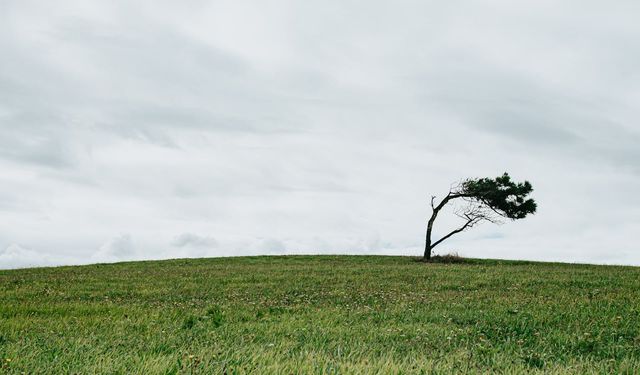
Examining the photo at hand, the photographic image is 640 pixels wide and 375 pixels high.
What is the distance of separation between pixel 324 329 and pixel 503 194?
126 ft

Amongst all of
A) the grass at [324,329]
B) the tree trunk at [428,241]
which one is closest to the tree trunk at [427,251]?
the tree trunk at [428,241]

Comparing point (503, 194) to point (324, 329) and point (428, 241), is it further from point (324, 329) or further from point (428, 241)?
point (324, 329)

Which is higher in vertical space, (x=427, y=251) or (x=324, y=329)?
(x=427, y=251)

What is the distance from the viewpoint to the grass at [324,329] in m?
6.53

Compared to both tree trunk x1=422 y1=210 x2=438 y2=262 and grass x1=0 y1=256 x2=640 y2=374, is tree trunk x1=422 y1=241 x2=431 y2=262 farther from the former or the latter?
grass x1=0 y1=256 x2=640 y2=374

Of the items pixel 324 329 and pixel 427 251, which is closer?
pixel 324 329

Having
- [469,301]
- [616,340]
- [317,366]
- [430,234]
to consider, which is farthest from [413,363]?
[430,234]

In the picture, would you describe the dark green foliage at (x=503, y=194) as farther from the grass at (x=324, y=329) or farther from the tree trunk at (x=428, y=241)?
the grass at (x=324, y=329)

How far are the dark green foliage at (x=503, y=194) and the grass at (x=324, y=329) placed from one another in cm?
2513

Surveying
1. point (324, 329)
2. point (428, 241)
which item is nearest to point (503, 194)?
point (428, 241)

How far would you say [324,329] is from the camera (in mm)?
9961

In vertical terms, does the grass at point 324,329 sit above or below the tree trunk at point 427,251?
below

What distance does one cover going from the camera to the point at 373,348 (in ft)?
26.5

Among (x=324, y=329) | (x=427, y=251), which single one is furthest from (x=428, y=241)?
(x=324, y=329)
